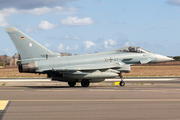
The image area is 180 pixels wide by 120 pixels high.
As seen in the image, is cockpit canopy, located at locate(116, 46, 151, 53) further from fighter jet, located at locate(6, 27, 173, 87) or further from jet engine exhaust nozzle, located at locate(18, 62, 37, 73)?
jet engine exhaust nozzle, located at locate(18, 62, 37, 73)

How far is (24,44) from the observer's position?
73.5 feet

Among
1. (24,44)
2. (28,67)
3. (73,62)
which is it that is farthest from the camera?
(73,62)

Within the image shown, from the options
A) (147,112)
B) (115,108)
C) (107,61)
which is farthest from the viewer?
(107,61)

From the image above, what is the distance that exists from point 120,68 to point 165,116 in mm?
15401

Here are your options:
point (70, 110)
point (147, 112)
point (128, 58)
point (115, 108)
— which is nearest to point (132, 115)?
point (147, 112)

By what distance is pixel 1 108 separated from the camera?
35.0ft

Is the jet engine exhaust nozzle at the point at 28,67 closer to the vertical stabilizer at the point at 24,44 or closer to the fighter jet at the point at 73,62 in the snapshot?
the fighter jet at the point at 73,62

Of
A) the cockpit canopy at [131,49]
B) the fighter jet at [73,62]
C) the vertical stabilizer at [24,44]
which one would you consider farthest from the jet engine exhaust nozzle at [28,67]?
the cockpit canopy at [131,49]

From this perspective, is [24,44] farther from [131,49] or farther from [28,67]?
[131,49]

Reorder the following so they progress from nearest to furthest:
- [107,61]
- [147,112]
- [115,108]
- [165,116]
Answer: [165,116]
[147,112]
[115,108]
[107,61]

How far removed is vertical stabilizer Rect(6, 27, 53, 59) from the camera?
73.2ft

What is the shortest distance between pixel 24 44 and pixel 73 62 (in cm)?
446

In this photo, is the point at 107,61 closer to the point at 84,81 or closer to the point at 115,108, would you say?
the point at 84,81

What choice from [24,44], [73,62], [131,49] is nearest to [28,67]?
[24,44]
